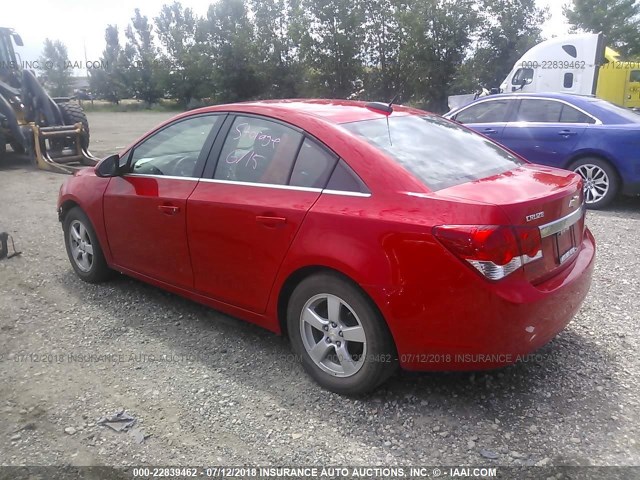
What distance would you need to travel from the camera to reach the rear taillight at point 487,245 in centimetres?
255

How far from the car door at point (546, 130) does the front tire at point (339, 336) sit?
5.82 meters

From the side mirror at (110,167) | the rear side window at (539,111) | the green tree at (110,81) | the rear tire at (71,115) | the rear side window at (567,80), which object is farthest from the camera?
the green tree at (110,81)

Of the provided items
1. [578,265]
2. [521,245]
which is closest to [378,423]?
[521,245]

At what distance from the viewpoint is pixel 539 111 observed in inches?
317

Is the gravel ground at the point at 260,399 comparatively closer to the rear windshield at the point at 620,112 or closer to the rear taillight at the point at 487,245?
the rear taillight at the point at 487,245

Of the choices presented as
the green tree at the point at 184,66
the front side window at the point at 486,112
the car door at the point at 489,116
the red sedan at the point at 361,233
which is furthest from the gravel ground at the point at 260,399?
the green tree at the point at 184,66

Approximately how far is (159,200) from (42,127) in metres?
9.99

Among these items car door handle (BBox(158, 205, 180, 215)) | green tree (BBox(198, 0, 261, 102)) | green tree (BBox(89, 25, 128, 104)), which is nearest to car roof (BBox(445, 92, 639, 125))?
car door handle (BBox(158, 205, 180, 215))

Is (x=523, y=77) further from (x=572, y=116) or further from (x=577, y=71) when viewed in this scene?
(x=572, y=116)

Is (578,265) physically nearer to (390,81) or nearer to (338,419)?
(338,419)

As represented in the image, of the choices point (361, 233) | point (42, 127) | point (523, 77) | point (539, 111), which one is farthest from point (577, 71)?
point (361, 233)

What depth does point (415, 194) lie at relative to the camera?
2.79m

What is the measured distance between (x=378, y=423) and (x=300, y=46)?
1139 inches

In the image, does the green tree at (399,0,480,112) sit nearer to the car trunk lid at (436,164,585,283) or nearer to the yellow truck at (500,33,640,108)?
the yellow truck at (500,33,640,108)
